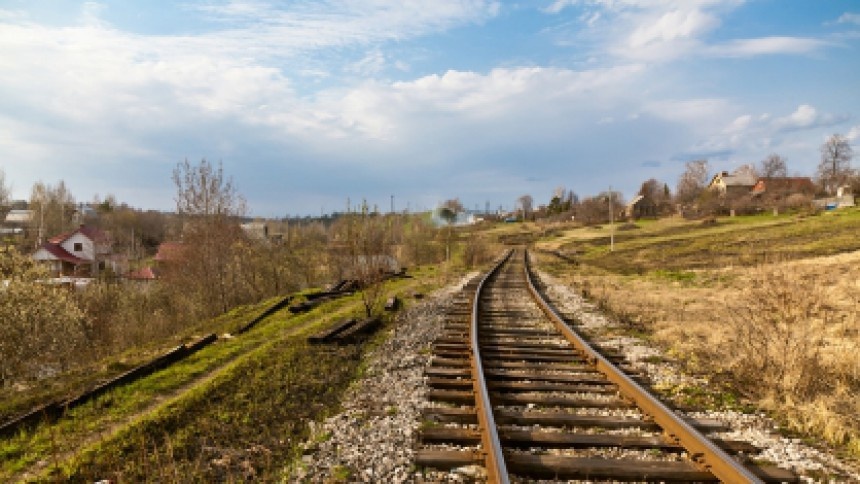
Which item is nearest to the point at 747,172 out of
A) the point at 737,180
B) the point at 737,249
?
the point at 737,180

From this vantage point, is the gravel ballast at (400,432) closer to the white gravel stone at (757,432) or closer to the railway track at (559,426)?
the white gravel stone at (757,432)

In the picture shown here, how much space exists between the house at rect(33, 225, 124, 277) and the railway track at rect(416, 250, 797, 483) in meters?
44.8

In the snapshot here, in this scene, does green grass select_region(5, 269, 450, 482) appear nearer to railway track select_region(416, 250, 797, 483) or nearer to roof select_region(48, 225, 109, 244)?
railway track select_region(416, 250, 797, 483)

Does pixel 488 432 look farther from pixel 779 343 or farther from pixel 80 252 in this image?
pixel 80 252

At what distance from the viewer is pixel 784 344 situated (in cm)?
634

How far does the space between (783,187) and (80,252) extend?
103 meters

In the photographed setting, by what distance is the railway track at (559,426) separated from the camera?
13.0 feet

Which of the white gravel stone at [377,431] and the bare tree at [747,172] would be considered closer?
the white gravel stone at [377,431]

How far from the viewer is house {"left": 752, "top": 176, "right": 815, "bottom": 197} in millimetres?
78100

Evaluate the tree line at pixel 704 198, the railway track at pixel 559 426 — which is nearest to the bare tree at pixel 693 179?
the tree line at pixel 704 198

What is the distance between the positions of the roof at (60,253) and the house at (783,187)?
89924 mm

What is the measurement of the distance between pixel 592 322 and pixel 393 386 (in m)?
6.19

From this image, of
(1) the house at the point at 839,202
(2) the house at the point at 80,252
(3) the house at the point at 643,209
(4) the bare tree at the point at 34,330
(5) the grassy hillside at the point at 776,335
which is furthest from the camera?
(3) the house at the point at 643,209

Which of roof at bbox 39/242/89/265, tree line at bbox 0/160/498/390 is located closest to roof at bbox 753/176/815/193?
tree line at bbox 0/160/498/390
